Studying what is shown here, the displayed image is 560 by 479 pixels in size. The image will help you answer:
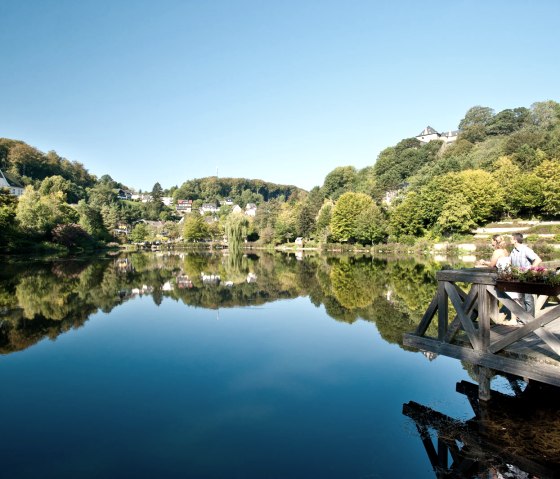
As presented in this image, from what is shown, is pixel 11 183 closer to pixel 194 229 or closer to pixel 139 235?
pixel 139 235

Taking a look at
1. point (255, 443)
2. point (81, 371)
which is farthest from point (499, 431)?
point (81, 371)

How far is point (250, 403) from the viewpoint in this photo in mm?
7570

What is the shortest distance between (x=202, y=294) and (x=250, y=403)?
1469cm

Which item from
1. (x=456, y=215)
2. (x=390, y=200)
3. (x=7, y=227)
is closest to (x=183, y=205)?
(x=390, y=200)

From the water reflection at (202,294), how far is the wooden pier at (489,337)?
4142 mm

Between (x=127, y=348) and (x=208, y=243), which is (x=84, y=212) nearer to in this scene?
(x=208, y=243)

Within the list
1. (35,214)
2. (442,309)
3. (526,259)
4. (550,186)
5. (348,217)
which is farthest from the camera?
(348,217)

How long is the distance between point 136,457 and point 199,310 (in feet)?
39.0

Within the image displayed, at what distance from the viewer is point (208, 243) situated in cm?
9700

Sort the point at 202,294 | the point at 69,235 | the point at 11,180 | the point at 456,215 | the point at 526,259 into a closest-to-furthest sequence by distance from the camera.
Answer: the point at 526,259
the point at 202,294
the point at 456,215
the point at 69,235
the point at 11,180

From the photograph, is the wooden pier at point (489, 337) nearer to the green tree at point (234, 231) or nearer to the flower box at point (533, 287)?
the flower box at point (533, 287)

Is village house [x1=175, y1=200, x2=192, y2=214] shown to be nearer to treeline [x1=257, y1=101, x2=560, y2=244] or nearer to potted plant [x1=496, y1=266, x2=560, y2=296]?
treeline [x1=257, y1=101, x2=560, y2=244]

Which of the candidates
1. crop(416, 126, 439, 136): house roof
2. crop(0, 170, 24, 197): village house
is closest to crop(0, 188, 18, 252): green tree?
crop(0, 170, 24, 197): village house

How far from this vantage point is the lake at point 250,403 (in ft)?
18.1
